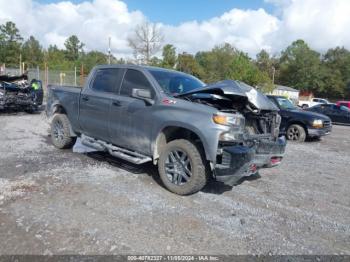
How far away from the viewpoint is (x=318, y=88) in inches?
2972

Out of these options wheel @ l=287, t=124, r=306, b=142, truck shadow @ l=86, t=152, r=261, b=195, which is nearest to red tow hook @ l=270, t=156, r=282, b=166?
truck shadow @ l=86, t=152, r=261, b=195

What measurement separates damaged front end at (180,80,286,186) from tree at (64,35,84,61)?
3601 inches

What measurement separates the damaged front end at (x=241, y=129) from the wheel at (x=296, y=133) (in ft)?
19.6

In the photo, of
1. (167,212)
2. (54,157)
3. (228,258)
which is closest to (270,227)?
(228,258)

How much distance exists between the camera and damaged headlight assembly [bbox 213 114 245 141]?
4438 millimetres

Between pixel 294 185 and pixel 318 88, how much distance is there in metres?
76.6

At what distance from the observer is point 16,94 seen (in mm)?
13141

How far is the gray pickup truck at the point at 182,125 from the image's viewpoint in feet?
14.8

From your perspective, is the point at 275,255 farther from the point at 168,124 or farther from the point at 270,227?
the point at 168,124

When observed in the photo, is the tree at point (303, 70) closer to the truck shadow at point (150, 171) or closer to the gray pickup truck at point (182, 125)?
the truck shadow at point (150, 171)

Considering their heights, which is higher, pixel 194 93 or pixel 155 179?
pixel 194 93

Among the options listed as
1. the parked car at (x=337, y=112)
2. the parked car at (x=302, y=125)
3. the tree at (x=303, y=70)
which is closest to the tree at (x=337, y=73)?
the tree at (x=303, y=70)

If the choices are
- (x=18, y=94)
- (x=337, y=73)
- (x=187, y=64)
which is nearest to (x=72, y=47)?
(x=187, y=64)

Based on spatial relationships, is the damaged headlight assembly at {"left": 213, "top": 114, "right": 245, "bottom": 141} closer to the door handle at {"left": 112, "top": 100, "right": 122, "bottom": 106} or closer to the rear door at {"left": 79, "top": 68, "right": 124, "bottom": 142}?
the door handle at {"left": 112, "top": 100, "right": 122, "bottom": 106}
